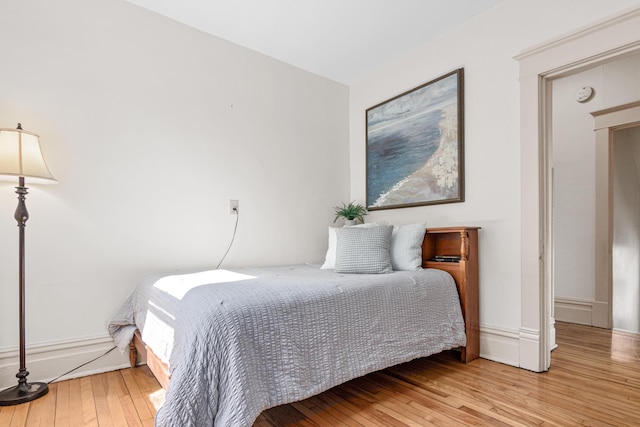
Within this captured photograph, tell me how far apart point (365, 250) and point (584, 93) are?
2978 millimetres

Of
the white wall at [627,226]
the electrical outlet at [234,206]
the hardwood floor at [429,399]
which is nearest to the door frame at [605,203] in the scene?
the white wall at [627,226]

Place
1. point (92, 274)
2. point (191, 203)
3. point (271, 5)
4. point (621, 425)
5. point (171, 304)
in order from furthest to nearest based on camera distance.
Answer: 1. point (191, 203)
2. point (271, 5)
3. point (92, 274)
4. point (171, 304)
5. point (621, 425)

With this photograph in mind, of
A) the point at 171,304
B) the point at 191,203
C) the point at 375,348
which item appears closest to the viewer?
the point at 171,304

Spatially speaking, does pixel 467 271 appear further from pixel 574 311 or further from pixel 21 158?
pixel 21 158

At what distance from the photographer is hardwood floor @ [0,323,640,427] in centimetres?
164

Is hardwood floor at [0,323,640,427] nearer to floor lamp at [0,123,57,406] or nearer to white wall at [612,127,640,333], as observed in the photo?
floor lamp at [0,123,57,406]

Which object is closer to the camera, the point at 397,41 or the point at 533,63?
the point at 533,63

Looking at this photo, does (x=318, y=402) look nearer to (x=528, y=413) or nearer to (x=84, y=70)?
(x=528, y=413)

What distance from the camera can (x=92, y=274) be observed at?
2273 mm

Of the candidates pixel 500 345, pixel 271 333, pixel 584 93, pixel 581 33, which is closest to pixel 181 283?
pixel 271 333

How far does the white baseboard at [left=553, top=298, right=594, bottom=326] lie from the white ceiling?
289cm

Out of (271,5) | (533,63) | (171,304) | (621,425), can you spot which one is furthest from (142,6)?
(621,425)

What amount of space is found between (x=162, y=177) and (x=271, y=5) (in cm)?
145

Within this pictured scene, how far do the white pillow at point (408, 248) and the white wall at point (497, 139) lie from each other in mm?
414
